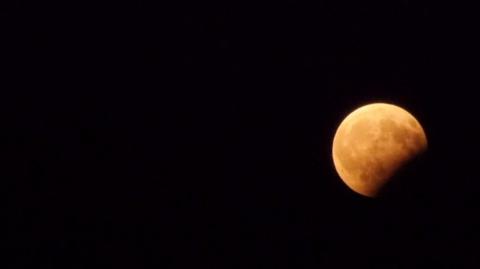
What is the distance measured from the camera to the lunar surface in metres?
7.50

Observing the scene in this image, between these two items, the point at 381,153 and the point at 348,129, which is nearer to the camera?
the point at 381,153

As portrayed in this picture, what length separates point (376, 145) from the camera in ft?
24.6

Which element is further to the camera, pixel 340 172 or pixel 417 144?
pixel 340 172

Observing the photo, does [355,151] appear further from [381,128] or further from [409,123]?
[409,123]

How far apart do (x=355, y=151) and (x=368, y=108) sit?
3.01 ft

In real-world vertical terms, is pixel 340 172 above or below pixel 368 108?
below

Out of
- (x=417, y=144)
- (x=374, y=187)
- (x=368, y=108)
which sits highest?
(x=368, y=108)

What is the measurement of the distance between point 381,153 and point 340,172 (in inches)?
42.2

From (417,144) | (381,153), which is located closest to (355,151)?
(381,153)

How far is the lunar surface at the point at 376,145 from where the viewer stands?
24.6ft

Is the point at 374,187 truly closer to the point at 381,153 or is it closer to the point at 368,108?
the point at 381,153

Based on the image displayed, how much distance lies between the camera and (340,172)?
27.4ft

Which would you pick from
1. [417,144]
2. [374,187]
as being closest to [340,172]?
[374,187]

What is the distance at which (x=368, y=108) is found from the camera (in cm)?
816
